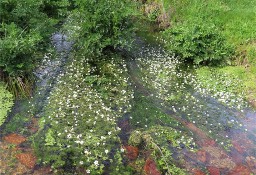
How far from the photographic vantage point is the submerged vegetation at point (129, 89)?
31.8 feet

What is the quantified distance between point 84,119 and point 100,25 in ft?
20.7

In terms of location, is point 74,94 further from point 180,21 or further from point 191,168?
point 180,21

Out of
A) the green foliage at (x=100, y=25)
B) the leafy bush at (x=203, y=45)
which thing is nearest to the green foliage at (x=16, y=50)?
the green foliage at (x=100, y=25)

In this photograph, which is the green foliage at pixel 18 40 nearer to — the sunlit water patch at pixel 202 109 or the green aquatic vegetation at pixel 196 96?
the sunlit water patch at pixel 202 109

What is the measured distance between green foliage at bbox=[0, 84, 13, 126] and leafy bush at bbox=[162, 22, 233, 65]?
8800 millimetres

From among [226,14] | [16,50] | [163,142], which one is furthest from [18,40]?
[226,14]

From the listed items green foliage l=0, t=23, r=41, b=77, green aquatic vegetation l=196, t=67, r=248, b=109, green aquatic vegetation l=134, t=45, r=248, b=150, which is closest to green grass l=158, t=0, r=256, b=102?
green aquatic vegetation l=196, t=67, r=248, b=109

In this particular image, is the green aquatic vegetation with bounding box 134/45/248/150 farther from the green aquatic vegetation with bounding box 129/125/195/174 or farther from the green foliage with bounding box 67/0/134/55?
the green foliage with bounding box 67/0/134/55

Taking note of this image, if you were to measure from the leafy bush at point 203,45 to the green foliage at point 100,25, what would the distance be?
3.09 m

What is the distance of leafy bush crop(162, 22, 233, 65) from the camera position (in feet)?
50.3

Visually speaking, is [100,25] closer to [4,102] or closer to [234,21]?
[4,102]

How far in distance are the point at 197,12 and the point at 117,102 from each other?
9.51 meters

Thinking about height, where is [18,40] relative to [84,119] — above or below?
above

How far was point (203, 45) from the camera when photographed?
1541cm
